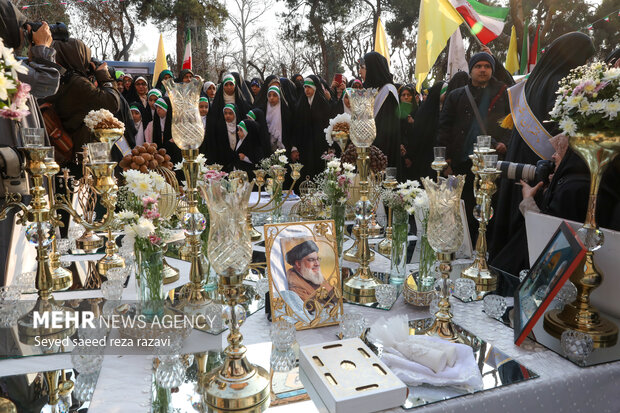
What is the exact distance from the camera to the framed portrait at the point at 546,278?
4.57 ft

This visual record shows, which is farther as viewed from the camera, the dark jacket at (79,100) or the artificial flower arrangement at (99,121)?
the dark jacket at (79,100)

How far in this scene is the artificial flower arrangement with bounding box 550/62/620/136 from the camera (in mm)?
1479

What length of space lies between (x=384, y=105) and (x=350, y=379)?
194 inches

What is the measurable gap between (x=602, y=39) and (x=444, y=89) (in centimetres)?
1537

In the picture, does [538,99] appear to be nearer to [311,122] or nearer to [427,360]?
[427,360]

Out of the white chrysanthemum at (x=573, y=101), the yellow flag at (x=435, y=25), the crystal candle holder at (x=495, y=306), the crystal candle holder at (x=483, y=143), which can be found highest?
the yellow flag at (x=435, y=25)

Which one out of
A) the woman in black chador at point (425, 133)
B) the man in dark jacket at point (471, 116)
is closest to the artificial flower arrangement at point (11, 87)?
the man in dark jacket at point (471, 116)

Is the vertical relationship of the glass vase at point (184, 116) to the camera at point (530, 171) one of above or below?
above

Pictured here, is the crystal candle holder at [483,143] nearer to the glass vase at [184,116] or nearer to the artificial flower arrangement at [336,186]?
the artificial flower arrangement at [336,186]

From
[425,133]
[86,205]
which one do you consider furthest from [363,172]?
[425,133]

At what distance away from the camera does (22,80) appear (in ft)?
9.07

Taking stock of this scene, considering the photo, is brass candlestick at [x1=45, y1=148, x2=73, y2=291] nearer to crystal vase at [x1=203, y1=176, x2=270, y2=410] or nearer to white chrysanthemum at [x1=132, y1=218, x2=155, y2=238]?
white chrysanthemum at [x1=132, y1=218, x2=155, y2=238]

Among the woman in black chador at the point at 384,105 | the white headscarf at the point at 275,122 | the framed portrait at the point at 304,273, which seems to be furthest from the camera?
the white headscarf at the point at 275,122

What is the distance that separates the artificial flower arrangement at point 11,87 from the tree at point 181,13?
18528mm
